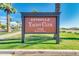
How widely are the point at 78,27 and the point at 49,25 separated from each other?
1.23m

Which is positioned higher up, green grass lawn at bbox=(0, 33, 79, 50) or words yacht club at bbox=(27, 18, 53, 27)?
words yacht club at bbox=(27, 18, 53, 27)

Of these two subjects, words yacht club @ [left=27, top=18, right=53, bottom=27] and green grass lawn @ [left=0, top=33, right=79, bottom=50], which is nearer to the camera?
green grass lawn @ [left=0, top=33, right=79, bottom=50]

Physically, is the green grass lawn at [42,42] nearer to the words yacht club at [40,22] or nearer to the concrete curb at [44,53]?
Answer: the words yacht club at [40,22]

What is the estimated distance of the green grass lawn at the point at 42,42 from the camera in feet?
41.7

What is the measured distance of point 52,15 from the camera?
1277cm

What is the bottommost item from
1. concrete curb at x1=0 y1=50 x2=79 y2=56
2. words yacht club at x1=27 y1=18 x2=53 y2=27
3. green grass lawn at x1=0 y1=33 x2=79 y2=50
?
concrete curb at x1=0 y1=50 x2=79 y2=56

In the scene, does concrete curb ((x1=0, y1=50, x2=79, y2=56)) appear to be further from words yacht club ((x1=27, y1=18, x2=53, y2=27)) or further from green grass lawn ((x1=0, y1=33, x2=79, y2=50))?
words yacht club ((x1=27, y1=18, x2=53, y2=27))

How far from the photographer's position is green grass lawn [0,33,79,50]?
41.7 feet

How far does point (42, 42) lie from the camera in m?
13.1

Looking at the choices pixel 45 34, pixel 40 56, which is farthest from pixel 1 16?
pixel 40 56

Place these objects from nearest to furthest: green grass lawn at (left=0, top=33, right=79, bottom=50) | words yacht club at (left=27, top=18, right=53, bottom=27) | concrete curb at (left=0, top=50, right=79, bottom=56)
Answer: concrete curb at (left=0, top=50, right=79, bottom=56)
green grass lawn at (left=0, top=33, right=79, bottom=50)
words yacht club at (left=27, top=18, right=53, bottom=27)

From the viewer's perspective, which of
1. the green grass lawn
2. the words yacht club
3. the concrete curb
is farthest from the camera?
the words yacht club

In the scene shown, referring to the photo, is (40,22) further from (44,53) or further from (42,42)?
(44,53)

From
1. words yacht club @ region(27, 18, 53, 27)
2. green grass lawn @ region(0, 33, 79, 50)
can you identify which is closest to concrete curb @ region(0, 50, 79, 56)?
green grass lawn @ region(0, 33, 79, 50)
